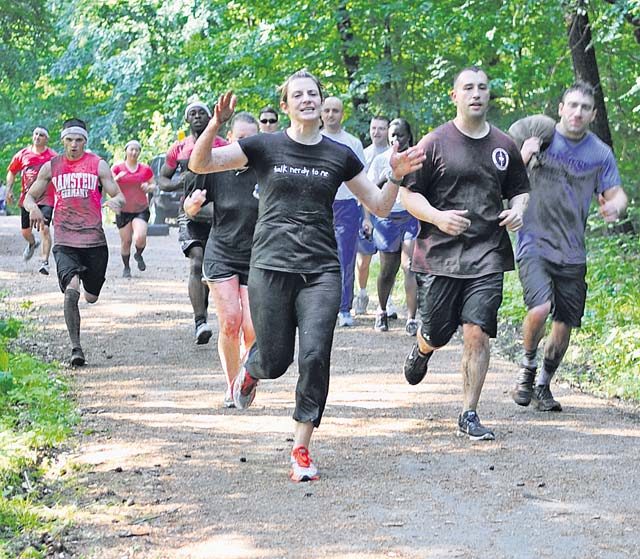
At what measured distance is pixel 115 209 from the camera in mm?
11133

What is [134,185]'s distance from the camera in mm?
18672

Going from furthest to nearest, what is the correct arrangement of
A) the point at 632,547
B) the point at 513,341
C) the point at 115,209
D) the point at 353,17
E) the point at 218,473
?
the point at 353,17 → the point at 513,341 → the point at 115,209 → the point at 218,473 → the point at 632,547

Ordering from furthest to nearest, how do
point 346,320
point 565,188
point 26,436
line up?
point 346,320
point 565,188
point 26,436

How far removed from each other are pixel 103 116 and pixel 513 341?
106 ft

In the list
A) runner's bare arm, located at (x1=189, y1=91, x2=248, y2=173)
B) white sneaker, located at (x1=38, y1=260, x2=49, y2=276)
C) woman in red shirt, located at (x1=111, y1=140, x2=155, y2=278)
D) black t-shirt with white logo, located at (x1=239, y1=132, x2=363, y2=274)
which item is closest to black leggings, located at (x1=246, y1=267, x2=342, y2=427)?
black t-shirt with white logo, located at (x1=239, y1=132, x2=363, y2=274)

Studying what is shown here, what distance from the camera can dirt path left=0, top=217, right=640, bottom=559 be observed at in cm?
555

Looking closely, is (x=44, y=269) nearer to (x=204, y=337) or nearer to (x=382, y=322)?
(x=382, y=322)

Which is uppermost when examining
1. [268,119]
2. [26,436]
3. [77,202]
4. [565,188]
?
[268,119]

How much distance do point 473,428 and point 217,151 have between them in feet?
8.16

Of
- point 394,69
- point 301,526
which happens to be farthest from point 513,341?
point 394,69

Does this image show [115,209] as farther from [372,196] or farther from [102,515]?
[102,515]

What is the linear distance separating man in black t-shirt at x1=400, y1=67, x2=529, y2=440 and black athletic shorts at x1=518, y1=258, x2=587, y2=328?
753mm

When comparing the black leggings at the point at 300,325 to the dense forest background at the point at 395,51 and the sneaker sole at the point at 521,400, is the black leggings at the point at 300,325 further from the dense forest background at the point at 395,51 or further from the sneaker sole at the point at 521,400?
the dense forest background at the point at 395,51

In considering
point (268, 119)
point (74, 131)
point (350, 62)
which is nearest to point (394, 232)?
point (268, 119)
